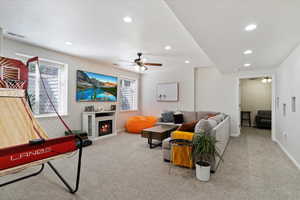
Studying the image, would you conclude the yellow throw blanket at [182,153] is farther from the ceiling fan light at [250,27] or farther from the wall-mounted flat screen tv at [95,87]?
the wall-mounted flat screen tv at [95,87]

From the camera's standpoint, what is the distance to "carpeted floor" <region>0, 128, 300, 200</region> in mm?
2070

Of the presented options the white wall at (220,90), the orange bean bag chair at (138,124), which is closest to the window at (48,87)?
the orange bean bag chair at (138,124)

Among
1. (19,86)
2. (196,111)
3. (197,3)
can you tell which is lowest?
(196,111)

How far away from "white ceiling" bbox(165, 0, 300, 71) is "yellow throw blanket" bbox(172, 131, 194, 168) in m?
1.80

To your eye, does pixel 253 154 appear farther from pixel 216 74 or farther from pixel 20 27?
pixel 20 27

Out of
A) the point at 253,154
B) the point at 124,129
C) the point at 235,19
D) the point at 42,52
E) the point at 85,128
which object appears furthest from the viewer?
the point at 124,129

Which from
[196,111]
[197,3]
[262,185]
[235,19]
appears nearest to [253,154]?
[262,185]

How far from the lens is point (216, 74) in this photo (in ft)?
19.7

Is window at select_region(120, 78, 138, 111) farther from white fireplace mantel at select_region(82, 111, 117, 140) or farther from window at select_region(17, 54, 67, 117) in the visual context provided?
window at select_region(17, 54, 67, 117)

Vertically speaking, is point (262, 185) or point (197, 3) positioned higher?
point (197, 3)

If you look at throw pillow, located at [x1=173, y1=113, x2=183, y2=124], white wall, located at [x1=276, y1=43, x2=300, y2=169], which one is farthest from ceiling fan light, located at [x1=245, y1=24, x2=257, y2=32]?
throw pillow, located at [x1=173, y1=113, x2=183, y2=124]

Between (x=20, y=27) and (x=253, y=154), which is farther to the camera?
(x=253, y=154)

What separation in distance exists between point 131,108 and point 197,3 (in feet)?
19.4

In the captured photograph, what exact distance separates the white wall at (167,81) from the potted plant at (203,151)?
3.99 meters
